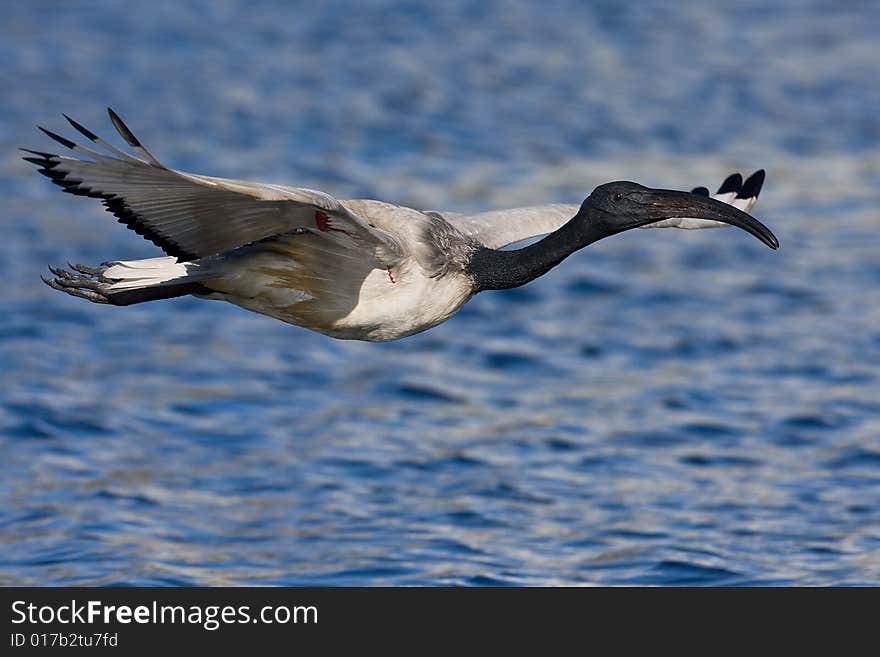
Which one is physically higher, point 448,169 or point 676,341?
point 448,169

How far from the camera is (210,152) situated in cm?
2173

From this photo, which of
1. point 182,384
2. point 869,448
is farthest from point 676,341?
point 182,384

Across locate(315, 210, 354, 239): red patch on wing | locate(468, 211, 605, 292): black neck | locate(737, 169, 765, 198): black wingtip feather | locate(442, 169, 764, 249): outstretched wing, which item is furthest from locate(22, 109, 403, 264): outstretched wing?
locate(737, 169, 765, 198): black wingtip feather

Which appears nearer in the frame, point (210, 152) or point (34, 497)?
point (34, 497)

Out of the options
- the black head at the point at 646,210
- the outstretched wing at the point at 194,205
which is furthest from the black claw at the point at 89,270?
the black head at the point at 646,210

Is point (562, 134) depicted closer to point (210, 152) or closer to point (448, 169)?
point (448, 169)

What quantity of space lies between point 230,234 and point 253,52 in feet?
57.8

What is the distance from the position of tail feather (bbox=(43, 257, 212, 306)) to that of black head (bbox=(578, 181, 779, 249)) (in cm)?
232

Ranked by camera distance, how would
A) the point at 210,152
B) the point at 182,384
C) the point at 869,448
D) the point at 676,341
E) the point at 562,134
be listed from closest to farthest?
the point at 869,448 → the point at 182,384 → the point at 676,341 → the point at 210,152 → the point at 562,134

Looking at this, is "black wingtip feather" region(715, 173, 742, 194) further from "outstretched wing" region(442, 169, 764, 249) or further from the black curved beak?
the black curved beak

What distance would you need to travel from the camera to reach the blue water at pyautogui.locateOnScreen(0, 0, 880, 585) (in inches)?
505

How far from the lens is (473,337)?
17703 millimetres

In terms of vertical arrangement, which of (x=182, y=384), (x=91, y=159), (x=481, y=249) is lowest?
(x=91, y=159)

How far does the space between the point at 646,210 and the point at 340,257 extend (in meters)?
1.78
